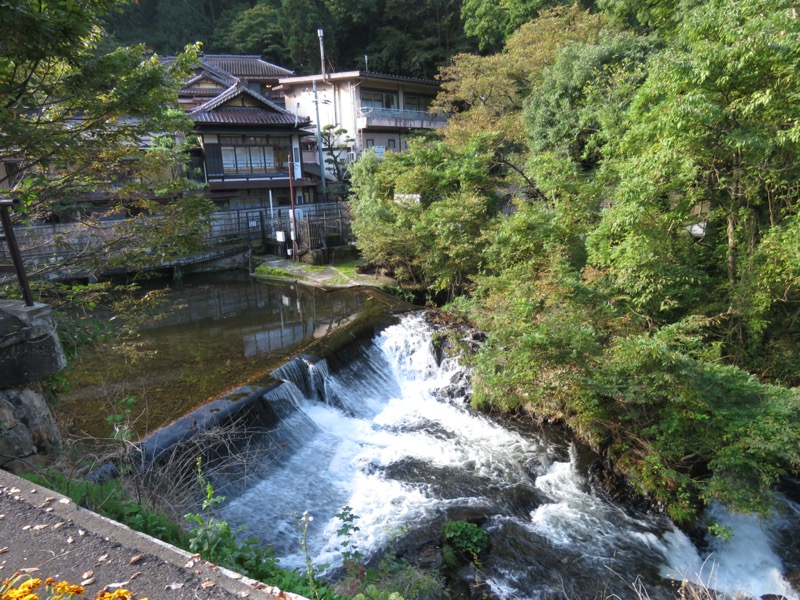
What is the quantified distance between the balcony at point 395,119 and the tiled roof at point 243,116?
13.8ft

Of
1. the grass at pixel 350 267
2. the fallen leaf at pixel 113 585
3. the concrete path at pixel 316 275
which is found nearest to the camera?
the fallen leaf at pixel 113 585

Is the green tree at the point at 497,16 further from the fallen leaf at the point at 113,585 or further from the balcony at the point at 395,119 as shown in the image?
the fallen leaf at the point at 113,585

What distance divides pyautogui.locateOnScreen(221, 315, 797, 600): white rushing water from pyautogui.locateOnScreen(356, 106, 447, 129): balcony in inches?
839

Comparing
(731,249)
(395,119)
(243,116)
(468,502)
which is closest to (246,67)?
(243,116)

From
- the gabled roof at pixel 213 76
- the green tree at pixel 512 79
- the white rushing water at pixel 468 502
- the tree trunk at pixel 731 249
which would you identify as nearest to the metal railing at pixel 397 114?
the green tree at pixel 512 79

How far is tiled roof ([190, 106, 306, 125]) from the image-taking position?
2331cm

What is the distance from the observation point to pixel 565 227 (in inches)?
408

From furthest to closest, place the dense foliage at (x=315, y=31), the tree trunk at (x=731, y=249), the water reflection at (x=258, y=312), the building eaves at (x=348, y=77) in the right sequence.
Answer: the dense foliage at (x=315, y=31) → the building eaves at (x=348, y=77) → the water reflection at (x=258, y=312) → the tree trunk at (x=731, y=249)

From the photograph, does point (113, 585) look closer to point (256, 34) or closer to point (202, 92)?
point (202, 92)

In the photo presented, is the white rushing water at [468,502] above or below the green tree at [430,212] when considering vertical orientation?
below

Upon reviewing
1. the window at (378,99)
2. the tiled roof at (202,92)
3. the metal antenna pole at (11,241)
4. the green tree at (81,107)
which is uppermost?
the tiled roof at (202,92)

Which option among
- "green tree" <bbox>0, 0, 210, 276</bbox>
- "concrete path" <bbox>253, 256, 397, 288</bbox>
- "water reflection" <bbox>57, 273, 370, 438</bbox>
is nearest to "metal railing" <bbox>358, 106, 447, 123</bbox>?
"concrete path" <bbox>253, 256, 397, 288</bbox>

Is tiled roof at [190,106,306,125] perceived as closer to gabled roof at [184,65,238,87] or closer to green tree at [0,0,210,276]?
gabled roof at [184,65,238,87]

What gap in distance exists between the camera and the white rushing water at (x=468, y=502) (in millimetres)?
6465
